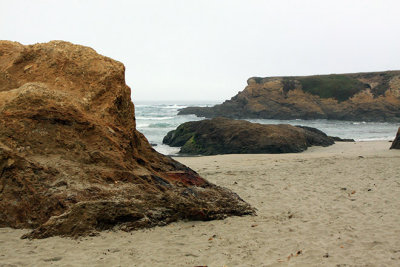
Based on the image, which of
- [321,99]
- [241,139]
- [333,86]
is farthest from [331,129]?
[333,86]

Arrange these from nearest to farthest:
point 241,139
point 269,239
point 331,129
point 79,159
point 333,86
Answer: point 269,239, point 79,159, point 241,139, point 331,129, point 333,86

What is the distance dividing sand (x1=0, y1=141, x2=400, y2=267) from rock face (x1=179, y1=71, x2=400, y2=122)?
42.7 m

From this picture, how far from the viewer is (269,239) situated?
527cm

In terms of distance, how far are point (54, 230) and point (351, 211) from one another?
5.08 metres

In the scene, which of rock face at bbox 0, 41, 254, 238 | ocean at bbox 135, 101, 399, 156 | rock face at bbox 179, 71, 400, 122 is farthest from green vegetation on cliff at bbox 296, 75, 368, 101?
rock face at bbox 0, 41, 254, 238

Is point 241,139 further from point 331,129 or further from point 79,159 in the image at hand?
point 331,129

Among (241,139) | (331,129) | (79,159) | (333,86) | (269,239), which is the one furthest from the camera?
(333,86)

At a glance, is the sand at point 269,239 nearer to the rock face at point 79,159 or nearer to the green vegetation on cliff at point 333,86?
the rock face at point 79,159

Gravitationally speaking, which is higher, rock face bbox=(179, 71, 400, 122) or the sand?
rock face bbox=(179, 71, 400, 122)

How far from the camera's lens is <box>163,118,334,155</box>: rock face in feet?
59.4

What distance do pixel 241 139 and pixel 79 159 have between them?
13.5 m

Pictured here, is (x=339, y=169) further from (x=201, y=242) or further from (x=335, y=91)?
(x=335, y=91)

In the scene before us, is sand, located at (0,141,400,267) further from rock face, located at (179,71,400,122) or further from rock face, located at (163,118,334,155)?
rock face, located at (179,71,400,122)

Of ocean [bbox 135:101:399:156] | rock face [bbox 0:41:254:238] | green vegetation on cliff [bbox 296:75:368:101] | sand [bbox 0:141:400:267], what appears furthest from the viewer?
green vegetation on cliff [bbox 296:75:368:101]
